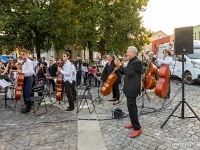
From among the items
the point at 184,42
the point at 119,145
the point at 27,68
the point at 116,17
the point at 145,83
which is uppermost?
the point at 116,17

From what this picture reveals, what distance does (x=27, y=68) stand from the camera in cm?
589

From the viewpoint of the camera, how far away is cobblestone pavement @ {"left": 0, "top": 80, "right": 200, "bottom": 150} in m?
3.74

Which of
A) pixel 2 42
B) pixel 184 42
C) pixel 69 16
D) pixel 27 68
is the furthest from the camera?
pixel 69 16

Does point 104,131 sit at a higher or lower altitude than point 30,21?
lower

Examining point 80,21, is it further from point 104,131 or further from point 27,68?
point 104,131

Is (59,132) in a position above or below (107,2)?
below

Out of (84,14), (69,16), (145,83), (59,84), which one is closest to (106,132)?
(59,84)

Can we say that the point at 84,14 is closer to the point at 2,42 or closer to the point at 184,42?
the point at 2,42

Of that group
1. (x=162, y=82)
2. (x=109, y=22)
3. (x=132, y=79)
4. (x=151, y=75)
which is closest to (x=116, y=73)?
(x=151, y=75)

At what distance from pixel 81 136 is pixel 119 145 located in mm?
879

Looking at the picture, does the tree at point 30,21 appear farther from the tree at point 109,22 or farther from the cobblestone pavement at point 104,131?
the cobblestone pavement at point 104,131

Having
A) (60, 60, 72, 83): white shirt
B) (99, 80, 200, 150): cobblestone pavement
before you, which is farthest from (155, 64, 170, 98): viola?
(60, 60, 72, 83): white shirt

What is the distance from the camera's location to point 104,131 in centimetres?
441

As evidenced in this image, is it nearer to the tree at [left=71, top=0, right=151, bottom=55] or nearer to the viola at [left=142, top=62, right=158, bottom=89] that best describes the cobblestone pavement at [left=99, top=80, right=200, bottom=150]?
the viola at [left=142, top=62, right=158, bottom=89]
